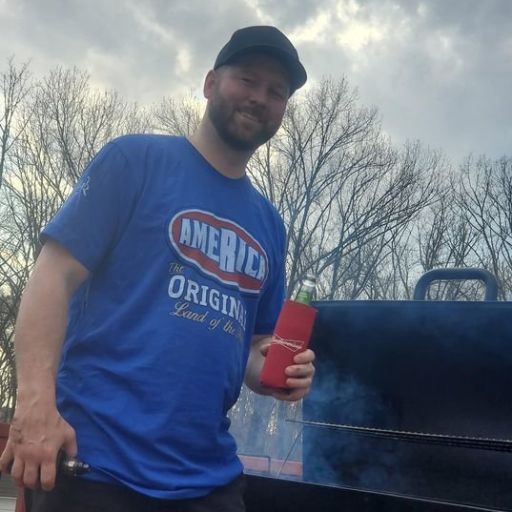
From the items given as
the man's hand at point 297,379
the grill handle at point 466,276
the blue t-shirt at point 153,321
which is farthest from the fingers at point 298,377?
the grill handle at point 466,276

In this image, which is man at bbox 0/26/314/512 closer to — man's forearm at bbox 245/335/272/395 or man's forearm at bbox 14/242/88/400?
man's forearm at bbox 14/242/88/400

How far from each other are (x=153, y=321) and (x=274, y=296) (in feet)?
1.91

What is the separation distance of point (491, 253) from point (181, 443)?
1868 centimetres

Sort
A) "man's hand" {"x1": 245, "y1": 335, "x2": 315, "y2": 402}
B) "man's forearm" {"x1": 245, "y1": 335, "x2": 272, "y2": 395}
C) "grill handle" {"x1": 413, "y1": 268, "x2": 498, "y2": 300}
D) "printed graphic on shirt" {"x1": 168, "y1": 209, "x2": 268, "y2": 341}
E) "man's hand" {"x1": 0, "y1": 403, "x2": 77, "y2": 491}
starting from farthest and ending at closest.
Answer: "grill handle" {"x1": 413, "y1": 268, "x2": 498, "y2": 300} < "man's forearm" {"x1": 245, "y1": 335, "x2": 272, "y2": 395} < "man's hand" {"x1": 245, "y1": 335, "x2": 315, "y2": 402} < "printed graphic on shirt" {"x1": 168, "y1": 209, "x2": 268, "y2": 341} < "man's hand" {"x1": 0, "y1": 403, "x2": 77, "y2": 491}

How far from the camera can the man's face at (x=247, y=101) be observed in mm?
1833

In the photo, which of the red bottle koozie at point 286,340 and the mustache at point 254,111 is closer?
the red bottle koozie at point 286,340

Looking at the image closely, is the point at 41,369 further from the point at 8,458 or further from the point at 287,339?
the point at 287,339

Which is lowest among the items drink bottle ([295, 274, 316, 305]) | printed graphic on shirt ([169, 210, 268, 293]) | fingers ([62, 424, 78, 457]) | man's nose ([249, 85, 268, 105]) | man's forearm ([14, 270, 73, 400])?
fingers ([62, 424, 78, 457])

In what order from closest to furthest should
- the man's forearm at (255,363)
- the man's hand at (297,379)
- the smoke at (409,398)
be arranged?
the man's hand at (297,379) → the man's forearm at (255,363) → the smoke at (409,398)

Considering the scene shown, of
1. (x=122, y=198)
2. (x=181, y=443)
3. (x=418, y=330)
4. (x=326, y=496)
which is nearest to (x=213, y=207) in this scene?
(x=122, y=198)

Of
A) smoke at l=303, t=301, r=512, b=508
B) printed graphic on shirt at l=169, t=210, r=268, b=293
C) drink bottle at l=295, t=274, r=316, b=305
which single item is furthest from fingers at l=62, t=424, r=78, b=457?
smoke at l=303, t=301, r=512, b=508

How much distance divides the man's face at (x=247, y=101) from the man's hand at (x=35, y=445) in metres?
0.85

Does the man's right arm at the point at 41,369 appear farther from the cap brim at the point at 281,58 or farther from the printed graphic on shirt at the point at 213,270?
the cap brim at the point at 281,58

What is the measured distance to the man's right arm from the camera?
135 centimetres
